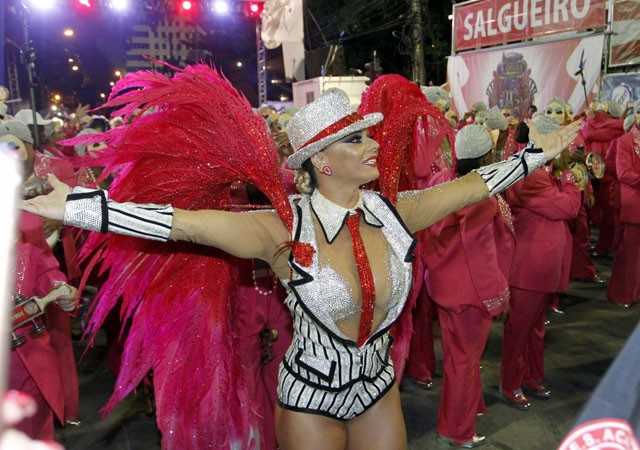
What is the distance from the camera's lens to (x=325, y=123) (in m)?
2.26

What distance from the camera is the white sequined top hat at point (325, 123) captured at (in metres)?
2.26

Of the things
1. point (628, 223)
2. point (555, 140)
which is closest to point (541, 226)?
point (555, 140)

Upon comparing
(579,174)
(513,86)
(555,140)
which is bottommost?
(579,174)

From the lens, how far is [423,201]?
2.50 metres

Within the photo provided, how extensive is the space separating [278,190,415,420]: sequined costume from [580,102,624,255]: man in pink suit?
676 centimetres

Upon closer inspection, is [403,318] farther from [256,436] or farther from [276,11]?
[276,11]

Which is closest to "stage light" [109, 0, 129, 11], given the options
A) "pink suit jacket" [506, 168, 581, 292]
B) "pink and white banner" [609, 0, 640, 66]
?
"pink and white banner" [609, 0, 640, 66]

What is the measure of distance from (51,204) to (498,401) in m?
3.48

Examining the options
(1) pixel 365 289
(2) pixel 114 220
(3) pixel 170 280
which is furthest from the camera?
(3) pixel 170 280

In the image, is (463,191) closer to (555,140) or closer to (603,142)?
(555,140)

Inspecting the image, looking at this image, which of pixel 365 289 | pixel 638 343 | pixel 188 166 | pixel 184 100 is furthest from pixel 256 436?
pixel 638 343

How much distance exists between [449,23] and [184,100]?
19255 millimetres

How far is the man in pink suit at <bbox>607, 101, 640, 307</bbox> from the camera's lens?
5906 mm

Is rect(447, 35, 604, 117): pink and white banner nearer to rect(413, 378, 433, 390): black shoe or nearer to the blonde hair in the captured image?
rect(413, 378, 433, 390): black shoe
